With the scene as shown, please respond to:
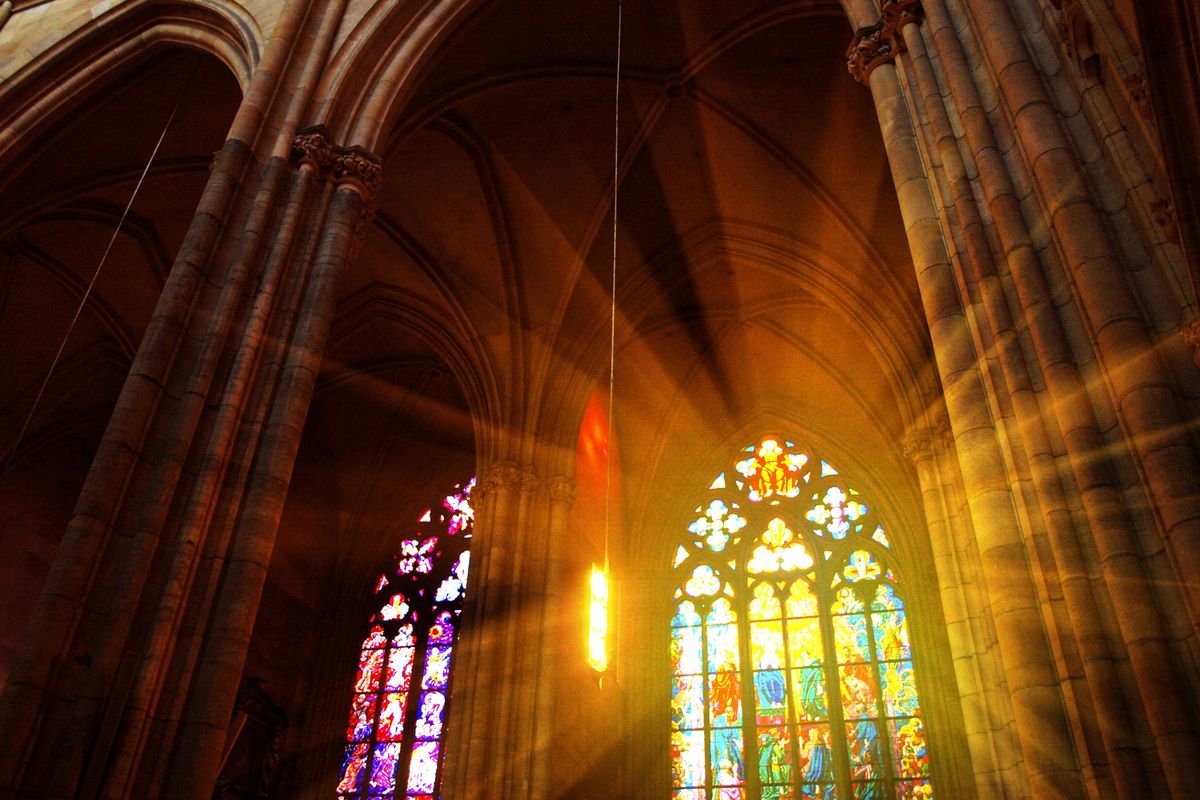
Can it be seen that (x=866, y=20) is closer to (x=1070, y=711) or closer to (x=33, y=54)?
(x=1070, y=711)

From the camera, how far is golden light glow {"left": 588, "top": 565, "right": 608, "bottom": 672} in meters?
12.9

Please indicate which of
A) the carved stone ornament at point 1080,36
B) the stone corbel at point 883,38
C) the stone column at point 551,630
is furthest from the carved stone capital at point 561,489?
the carved stone ornament at point 1080,36

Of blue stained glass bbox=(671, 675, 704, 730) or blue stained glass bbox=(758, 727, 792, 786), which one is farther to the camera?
blue stained glass bbox=(671, 675, 704, 730)

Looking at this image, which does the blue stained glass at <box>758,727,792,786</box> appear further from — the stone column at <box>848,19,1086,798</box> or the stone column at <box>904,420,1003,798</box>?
the stone column at <box>848,19,1086,798</box>

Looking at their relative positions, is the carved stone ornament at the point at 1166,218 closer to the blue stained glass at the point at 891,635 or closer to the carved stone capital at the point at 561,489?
the carved stone capital at the point at 561,489

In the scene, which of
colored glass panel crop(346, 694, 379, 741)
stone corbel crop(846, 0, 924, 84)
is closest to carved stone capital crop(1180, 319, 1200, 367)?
stone corbel crop(846, 0, 924, 84)

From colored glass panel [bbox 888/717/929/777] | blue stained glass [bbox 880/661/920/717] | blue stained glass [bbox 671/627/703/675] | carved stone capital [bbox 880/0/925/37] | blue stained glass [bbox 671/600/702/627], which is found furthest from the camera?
blue stained glass [bbox 671/600/702/627]

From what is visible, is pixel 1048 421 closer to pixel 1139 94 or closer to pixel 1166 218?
pixel 1166 218

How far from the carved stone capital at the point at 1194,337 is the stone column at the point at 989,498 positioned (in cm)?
102

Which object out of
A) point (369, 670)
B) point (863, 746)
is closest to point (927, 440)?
point (863, 746)

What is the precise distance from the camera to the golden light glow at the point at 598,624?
12.9 m

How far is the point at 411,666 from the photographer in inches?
609

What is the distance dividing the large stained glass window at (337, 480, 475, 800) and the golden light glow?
9.33ft

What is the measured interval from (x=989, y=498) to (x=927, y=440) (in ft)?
25.8
